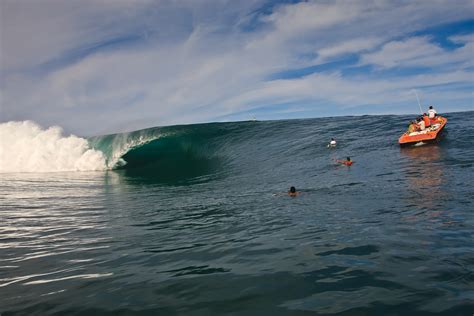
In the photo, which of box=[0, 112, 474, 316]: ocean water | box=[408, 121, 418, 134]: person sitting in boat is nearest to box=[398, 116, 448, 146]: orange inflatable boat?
box=[408, 121, 418, 134]: person sitting in boat

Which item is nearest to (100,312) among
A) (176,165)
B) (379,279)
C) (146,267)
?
(146,267)

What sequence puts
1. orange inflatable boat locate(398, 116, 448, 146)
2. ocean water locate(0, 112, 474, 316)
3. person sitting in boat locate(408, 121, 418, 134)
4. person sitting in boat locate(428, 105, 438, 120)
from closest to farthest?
1. ocean water locate(0, 112, 474, 316)
2. orange inflatable boat locate(398, 116, 448, 146)
3. person sitting in boat locate(408, 121, 418, 134)
4. person sitting in boat locate(428, 105, 438, 120)

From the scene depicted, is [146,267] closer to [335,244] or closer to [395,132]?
[335,244]

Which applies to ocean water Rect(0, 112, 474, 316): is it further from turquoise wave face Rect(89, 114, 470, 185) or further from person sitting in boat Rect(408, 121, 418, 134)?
person sitting in boat Rect(408, 121, 418, 134)

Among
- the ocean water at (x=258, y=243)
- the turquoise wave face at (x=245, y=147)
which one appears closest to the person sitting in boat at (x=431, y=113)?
the turquoise wave face at (x=245, y=147)

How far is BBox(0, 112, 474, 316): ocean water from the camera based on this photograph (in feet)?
14.1

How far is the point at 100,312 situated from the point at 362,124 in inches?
1178

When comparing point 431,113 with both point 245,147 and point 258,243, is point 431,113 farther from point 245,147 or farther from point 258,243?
point 258,243

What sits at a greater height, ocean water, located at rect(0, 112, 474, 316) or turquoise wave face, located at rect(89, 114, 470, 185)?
turquoise wave face, located at rect(89, 114, 470, 185)

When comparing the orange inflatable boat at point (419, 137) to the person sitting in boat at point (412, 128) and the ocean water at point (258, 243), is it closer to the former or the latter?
the person sitting in boat at point (412, 128)

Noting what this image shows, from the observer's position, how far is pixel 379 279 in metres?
4.62

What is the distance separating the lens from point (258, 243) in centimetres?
679

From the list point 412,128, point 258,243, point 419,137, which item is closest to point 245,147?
point 412,128

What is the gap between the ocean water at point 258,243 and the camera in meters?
4.29
